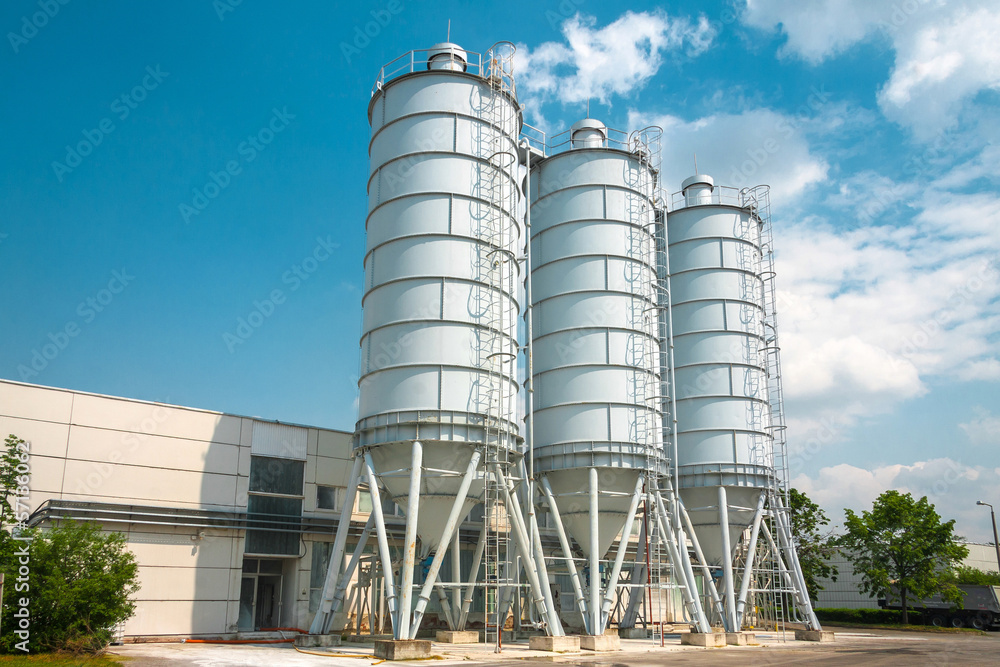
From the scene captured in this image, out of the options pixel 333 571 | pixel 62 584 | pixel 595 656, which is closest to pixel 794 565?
pixel 595 656

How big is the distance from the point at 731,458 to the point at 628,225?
8980mm

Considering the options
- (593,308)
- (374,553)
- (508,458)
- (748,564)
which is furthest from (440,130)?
(748,564)

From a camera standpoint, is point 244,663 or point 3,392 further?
point 3,392

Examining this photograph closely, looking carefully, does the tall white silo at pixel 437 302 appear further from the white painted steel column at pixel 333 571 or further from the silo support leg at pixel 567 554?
the silo support leg at pixel 567 554

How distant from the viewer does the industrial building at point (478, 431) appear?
20766 millimetres

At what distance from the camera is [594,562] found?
2261cm

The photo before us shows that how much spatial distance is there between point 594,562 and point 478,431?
5612 millimetres

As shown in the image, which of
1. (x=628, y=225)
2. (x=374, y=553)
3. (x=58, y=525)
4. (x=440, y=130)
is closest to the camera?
(x=58, y=525)

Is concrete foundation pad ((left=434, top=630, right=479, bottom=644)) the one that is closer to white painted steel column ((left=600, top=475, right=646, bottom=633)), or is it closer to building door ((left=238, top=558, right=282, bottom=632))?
white painted steel column ((left=600, top=475, right=646, bottom=633))

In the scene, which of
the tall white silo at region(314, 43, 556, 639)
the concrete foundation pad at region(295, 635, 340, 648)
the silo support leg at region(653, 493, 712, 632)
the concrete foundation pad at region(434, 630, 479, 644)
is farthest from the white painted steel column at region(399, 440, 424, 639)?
the silo support leg at region(653, 493, 712, 632)

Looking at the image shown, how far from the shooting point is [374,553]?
24328mm

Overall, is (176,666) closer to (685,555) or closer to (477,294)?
(477,294)

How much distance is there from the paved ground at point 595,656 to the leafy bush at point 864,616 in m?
20.9

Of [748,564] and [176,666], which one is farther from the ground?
[748,564]
